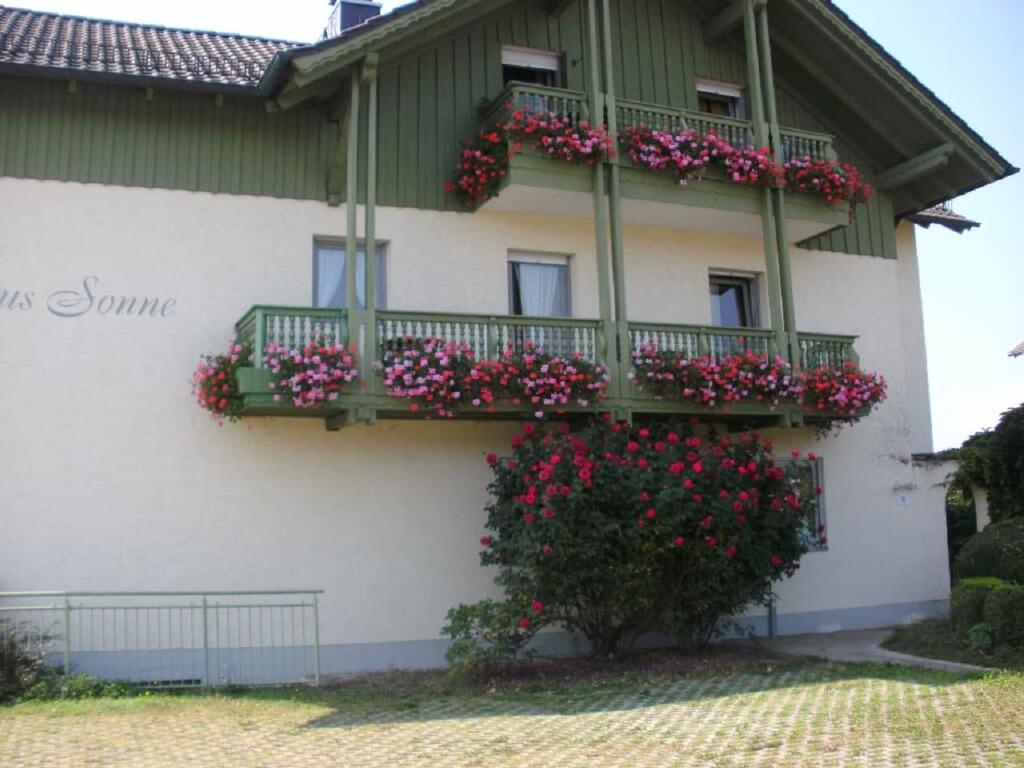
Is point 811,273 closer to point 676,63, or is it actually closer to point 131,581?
point 676,63

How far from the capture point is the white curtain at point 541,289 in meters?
15.7

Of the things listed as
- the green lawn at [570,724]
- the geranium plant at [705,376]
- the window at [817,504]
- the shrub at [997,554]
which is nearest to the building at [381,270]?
the window at [817,504]

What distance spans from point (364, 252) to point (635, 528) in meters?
5.31

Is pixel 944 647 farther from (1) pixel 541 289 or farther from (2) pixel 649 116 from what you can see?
(2) pixel 649 116

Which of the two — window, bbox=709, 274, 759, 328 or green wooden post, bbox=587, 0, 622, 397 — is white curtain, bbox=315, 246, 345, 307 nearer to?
green wooden post, bbox=587, 0, 622, 397

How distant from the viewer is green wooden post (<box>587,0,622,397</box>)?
1441 cm

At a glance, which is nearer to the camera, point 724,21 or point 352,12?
point 724,21

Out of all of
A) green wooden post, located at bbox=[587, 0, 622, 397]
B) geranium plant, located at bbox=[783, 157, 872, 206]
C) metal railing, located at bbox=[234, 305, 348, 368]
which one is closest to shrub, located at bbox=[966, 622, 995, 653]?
green wooden post, located at bbox=[587, 0, 622, 397]

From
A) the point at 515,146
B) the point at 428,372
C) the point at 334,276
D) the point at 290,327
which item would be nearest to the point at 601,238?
the point at 515,146

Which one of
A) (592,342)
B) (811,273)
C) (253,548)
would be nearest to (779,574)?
(592,342)

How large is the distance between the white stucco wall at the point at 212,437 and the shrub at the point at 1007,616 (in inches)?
256

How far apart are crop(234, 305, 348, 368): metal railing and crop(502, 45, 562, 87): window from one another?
17.3 feet

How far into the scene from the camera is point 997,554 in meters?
16.5

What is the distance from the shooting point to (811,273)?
17.6 m
